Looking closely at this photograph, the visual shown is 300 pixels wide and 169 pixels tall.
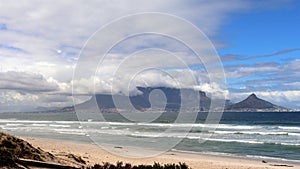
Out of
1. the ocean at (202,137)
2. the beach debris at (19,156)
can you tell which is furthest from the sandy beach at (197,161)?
the beach debris at (19,156)

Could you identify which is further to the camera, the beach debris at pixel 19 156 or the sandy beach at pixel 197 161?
the sandy beach at pixel 197 161

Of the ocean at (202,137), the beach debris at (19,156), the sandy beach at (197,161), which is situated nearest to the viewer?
the beach debris at (19,156)

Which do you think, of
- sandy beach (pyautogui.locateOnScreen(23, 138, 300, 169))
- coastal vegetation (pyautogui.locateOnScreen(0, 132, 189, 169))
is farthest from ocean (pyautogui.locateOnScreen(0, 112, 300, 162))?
coastal vegetation (pyautogui.locateOnScreen(0, 132, 189, 169))

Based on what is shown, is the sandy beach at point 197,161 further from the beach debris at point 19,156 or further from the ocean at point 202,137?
the beach debris at point 19,156

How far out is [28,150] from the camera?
1059 centimetres

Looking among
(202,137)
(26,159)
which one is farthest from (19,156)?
(202,137)

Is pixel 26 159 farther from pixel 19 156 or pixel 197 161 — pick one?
pixel 197 161

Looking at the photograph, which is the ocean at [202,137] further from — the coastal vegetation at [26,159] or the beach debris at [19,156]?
the beach debris at [19,156]

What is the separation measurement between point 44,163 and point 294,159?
62.1 ft

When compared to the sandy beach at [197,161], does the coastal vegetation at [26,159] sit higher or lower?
higher

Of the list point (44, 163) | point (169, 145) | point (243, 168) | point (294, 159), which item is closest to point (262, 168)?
point (243, 168)

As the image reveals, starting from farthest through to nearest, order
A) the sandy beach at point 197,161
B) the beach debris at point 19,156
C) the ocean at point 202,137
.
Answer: the ocean at point 202,137, the sandy beach at point 197,161, the beach debris at point 19,156

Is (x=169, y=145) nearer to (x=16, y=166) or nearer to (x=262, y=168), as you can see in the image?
Result: (x=262, y=168)

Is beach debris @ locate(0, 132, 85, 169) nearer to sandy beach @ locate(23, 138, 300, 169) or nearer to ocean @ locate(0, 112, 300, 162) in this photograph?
sandy beach @ locate(23, 138, 300, 169)
